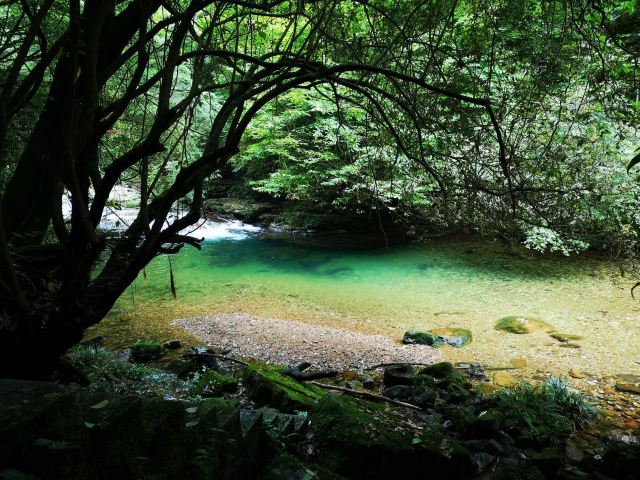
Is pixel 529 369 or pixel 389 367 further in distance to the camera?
pixel 529 369

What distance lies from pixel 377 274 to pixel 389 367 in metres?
6.81

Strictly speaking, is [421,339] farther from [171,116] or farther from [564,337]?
[171,116]

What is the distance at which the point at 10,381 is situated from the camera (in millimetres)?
2193

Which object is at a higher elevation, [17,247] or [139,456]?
[17,247]

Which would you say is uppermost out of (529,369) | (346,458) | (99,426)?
(99,426)

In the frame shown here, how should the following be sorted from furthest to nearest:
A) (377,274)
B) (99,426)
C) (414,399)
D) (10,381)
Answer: (377,274), (414,399), (10,381), (99,426)

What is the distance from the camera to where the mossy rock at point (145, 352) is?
6.44 m

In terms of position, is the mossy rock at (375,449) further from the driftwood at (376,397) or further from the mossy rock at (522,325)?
the mossy rock at (522,325)

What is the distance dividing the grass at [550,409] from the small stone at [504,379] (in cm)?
62

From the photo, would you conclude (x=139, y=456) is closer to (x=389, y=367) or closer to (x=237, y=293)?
(x=389, y=367)

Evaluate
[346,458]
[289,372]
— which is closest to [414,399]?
[289,372]

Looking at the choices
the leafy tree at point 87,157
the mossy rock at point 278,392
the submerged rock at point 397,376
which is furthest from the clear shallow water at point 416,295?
the leafy tree at point 87,157

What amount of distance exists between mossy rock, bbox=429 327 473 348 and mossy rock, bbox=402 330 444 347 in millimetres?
171

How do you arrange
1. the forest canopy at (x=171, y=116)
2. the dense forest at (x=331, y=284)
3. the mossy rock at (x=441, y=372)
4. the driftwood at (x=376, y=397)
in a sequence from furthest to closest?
Answer: the mossy rock at (x=441, y=372) → the driftwood at (x=376, y=397) → the forest canopy at (x=171, y=116) → the dense forest at (x=331, y=284)
